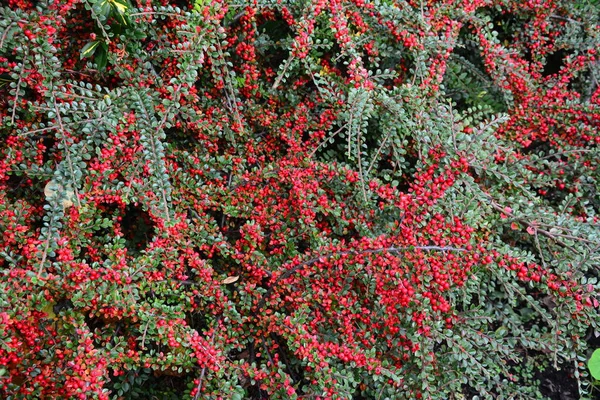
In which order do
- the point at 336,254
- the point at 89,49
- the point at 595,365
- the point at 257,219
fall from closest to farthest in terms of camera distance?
the point at 336,254
the point at 89,49
the point at 257,219
the point at 595,365

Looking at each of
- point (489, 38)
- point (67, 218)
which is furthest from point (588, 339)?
point (67, 218)

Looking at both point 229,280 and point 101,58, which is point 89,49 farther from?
point 229,280

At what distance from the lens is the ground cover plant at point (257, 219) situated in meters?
1.78

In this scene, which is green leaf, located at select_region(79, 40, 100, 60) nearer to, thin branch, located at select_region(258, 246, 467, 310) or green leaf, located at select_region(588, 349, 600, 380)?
thin branch, located at select_region(258, 246, 467, 310)

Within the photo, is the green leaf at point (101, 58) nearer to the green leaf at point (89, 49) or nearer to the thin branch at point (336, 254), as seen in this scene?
the green leaf at point (89, 49)

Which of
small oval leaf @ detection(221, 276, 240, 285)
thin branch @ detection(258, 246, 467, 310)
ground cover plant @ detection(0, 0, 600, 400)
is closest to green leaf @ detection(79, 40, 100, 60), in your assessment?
ground cover plant @ detection(0, 0, 600, 400)

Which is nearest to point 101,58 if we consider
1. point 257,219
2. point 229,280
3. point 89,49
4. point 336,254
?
point 89,49

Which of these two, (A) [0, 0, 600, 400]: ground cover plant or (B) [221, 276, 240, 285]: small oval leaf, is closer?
(A) [0, 0, 600, 400]: ground cover plant

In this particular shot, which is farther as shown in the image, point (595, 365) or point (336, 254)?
point (595, 365)

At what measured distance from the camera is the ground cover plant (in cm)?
178

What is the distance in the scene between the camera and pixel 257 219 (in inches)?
83.4

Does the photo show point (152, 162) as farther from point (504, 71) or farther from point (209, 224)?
point (504, 71)

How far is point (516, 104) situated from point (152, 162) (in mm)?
1892

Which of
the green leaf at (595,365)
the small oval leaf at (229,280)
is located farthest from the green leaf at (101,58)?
the green leaf at (595,365)
